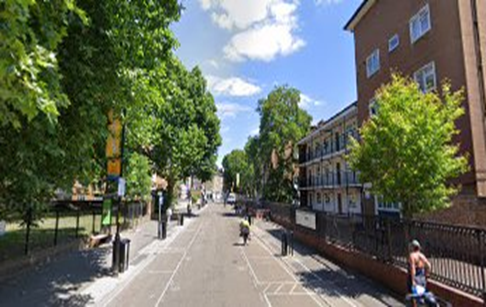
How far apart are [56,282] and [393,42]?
19.6 m

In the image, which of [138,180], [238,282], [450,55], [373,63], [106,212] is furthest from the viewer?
[138,180]

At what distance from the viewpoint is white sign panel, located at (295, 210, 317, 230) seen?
55.9 feet

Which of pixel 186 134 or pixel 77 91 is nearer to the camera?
pixel 77 91

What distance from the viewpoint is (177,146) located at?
32406 millimetres

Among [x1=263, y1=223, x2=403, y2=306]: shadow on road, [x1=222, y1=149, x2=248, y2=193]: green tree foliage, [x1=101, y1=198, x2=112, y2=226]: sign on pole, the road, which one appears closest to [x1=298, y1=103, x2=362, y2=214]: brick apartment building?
the road

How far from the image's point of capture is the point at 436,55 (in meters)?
15.0

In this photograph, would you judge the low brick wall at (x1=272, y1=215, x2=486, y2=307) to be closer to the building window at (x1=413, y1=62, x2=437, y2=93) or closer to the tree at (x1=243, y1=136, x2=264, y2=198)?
the building window at (x1=413, y1=62, x2=437, y2=93)

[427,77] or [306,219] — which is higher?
[427,77]

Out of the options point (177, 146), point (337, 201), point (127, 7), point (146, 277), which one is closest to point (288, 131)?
point (337, 201)

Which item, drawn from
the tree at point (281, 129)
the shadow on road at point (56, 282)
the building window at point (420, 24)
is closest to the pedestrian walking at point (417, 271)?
the shadow on road at point (56, 282)

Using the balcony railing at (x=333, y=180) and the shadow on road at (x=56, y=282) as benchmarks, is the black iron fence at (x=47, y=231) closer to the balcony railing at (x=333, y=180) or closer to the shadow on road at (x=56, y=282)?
the shadow on road at (x=56, y=282)

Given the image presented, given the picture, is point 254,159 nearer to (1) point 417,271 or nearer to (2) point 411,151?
(2) point 411,151

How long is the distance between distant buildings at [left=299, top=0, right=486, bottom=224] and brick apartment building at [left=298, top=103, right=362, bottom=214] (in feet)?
18.8

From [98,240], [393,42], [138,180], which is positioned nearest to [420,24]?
[393,42]
